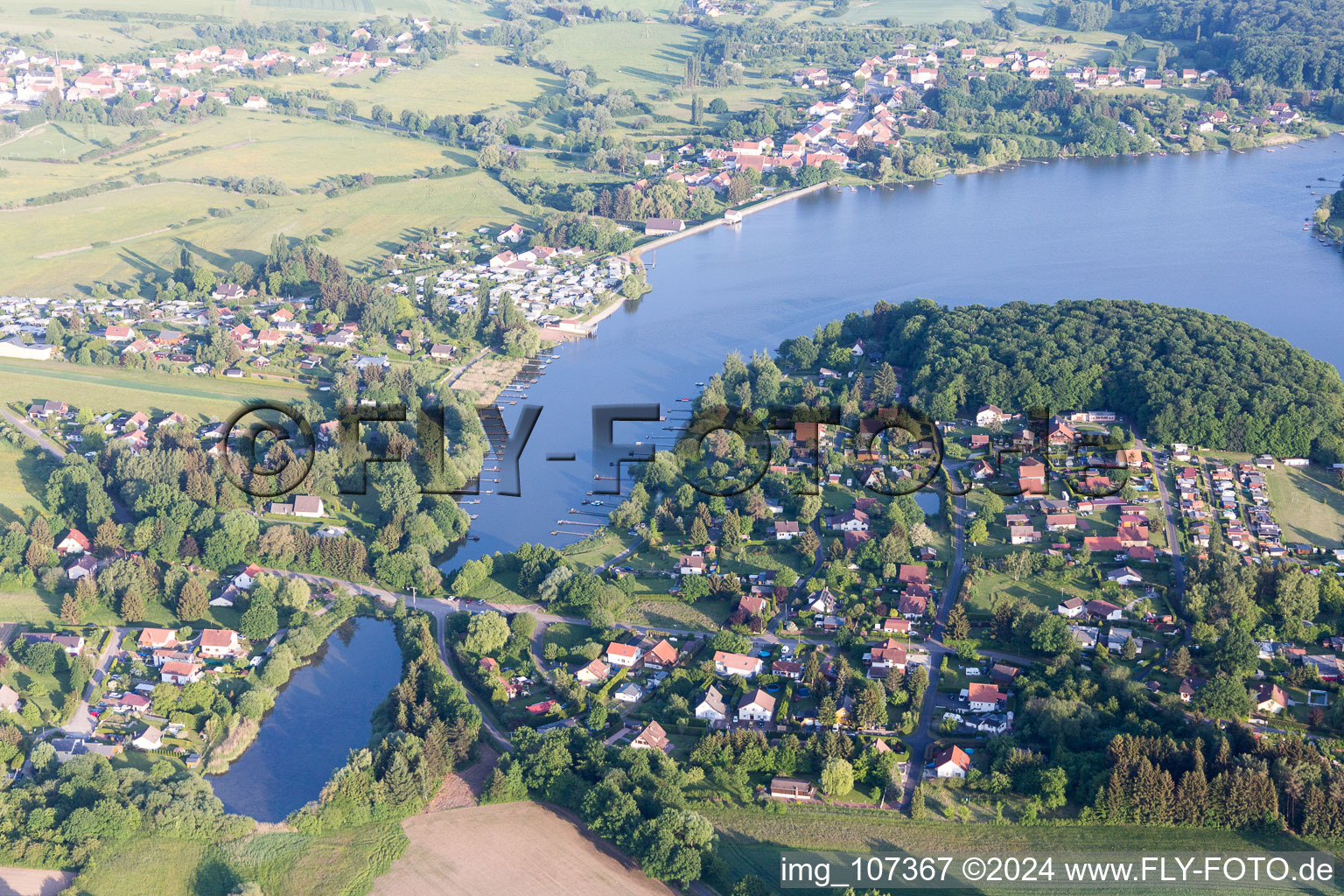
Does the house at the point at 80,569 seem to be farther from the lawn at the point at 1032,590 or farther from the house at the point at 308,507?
the lawn at the point at 1032,590

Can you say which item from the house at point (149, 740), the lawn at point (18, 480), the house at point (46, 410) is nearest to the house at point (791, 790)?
the house at point (149, 740)

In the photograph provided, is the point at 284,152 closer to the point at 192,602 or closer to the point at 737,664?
the point at 192,602

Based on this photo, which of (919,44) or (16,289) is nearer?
(16,289)

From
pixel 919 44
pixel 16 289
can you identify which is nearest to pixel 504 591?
pixel 16 289

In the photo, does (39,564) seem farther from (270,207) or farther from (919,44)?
(919,44)

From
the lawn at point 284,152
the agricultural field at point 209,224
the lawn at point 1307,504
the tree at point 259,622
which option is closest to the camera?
the tree at point 259,622

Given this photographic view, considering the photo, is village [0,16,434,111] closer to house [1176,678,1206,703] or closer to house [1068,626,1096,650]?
house [1068,626,1096,650]
